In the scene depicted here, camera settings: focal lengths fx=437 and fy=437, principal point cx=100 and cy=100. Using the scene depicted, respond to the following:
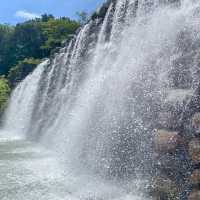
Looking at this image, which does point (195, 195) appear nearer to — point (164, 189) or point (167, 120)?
point (164, 189)

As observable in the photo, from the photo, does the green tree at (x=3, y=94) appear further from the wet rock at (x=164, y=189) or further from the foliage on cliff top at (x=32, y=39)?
the wet rock at (x=164, y=189)

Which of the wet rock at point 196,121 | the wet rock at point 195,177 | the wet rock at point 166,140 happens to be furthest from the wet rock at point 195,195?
the wet rock at point 196,121

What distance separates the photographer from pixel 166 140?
898 centimetres

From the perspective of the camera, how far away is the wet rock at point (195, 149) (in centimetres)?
818

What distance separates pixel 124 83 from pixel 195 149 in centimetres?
537

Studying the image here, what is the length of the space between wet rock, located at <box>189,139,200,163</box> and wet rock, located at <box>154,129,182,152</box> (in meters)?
0.44

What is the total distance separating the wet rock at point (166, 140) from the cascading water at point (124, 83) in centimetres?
78

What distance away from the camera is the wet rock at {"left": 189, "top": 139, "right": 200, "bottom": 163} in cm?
818

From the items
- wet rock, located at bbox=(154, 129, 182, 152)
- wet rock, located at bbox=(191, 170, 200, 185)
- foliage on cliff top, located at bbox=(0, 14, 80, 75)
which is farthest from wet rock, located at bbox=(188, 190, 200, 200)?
foliage on cliff top, located at bbox=(0, 14, 80, 75)

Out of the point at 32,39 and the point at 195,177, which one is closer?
the point at 195,177

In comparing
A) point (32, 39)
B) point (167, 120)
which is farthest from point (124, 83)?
point (32, 39)

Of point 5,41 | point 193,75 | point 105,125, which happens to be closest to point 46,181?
point 105,125

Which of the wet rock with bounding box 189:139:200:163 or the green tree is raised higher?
the green tree

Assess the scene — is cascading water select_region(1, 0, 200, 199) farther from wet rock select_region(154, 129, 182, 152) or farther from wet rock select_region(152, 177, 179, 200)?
wet rock select_region(154, 129, 182, 152)
